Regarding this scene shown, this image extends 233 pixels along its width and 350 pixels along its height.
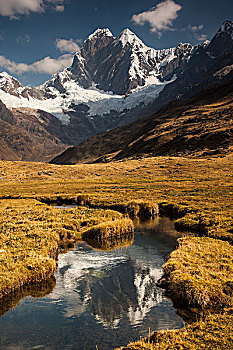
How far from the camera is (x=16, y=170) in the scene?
143375 mm

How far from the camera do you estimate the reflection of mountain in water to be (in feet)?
58.9

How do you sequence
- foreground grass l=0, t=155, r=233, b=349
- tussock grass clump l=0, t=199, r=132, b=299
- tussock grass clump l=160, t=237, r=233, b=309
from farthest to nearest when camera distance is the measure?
tussock grass clump l=0, t=199, r=132, b=299
tussock grass clump l=160, t=237, r=233, b=309
foreground grass l=0, t=155, r=233, b=349

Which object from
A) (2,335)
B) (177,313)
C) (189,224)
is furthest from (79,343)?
(189,224)

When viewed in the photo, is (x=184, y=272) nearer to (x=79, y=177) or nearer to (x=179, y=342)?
(x=179, y=342)

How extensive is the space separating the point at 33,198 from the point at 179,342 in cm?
6179

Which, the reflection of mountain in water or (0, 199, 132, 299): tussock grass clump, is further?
(0, 199, 132, 299): tussock grass clump

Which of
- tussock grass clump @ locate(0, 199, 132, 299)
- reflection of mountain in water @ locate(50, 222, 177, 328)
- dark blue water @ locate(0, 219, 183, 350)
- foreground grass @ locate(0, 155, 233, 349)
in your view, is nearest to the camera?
foreground grass @ locate(0, 155, 233, 349)

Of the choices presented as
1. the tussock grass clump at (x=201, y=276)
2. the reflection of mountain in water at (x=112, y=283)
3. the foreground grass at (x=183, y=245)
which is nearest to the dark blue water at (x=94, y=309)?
the reflection of mountain in water at (x=112, y=283)

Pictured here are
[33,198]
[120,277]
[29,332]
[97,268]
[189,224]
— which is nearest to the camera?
[29,332]

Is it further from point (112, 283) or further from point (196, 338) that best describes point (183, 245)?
point (196, 338)

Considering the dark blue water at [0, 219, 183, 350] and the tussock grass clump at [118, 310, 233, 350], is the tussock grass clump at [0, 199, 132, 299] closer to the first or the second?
the dark blue water at [0, 219, 183, 350]

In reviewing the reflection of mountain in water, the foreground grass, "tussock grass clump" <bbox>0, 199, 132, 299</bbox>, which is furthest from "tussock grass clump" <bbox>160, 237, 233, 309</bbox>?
"tussock grass clump" <bbox>0, 199, 132, 299</bbox>

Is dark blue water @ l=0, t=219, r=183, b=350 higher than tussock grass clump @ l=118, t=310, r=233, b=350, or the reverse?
tussock grass clump @ l=118, t=310, r=233, b=350

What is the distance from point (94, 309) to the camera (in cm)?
1820
